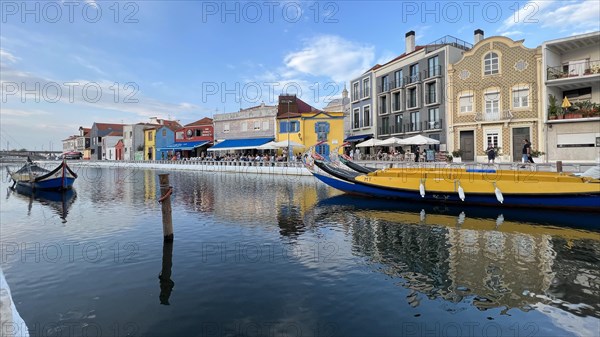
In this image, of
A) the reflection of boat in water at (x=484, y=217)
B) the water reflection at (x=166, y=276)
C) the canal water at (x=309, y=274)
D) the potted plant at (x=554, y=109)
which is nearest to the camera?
the canal water at (x=309, y=274)

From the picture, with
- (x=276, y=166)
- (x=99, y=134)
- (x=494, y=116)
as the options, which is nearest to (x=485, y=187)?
(x=494, y=116)

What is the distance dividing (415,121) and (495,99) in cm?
951

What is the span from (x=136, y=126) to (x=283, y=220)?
229ft

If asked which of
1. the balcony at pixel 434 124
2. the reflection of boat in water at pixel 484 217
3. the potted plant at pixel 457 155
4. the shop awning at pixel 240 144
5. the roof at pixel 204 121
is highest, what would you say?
the roof at pixel 204 121

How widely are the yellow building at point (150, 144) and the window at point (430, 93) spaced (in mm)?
50734

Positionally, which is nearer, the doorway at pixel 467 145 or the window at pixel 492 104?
the window at pixel 492 104

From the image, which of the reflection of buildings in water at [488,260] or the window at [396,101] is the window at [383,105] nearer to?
the window at [396,101]

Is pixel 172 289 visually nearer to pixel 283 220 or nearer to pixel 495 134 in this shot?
pixel 283 220

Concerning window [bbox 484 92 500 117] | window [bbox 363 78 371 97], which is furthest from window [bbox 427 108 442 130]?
window [bbox 363 78 371 97]

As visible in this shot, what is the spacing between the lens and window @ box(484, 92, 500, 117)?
33.0m

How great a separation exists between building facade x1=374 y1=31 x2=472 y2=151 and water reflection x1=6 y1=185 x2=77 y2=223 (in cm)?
3198

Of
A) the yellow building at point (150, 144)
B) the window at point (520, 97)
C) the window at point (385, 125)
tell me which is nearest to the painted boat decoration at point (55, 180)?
the window at point (385, 125)

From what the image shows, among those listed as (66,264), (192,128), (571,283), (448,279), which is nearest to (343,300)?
(448,279)

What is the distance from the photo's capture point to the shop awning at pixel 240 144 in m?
49.0
